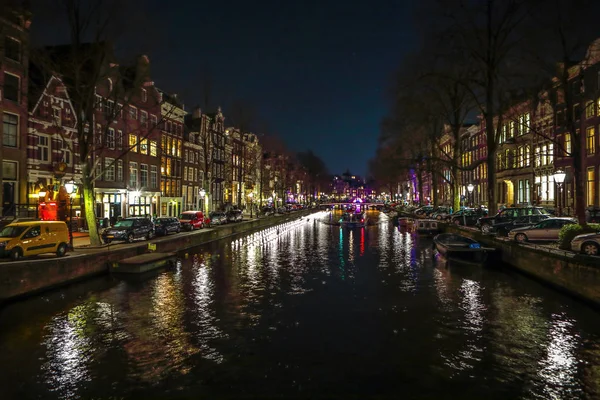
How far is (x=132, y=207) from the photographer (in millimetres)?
56531

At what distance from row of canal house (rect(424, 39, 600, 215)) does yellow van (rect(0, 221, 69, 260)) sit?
26888 mm

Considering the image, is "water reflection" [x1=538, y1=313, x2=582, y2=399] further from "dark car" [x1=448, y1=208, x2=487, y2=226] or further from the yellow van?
"dark car" [x1=448, y1=208, x2=487, y2=226]

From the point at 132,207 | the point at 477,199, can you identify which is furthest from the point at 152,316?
the point at 477,199

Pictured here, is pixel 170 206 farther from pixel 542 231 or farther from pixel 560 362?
pixel 560 362

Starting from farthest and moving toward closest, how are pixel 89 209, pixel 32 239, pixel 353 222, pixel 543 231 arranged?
pixel 353 222 < pixel 543 231 < pixel 89 209 < pixel 32 239

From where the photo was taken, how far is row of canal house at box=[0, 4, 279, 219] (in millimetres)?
33312

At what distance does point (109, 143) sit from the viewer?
4534 centimetres

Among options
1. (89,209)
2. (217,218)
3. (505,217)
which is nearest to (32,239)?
(89,209)

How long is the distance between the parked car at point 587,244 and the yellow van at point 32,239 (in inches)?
1012

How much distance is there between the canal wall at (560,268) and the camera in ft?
57.5

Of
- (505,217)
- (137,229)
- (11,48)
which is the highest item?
(11,48)

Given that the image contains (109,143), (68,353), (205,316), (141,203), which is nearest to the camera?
(68,353)

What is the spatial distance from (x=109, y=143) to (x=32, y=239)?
24.9 metres

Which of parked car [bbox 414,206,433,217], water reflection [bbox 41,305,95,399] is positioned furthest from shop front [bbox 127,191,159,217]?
parked car [bbox 414,206,433,217]
